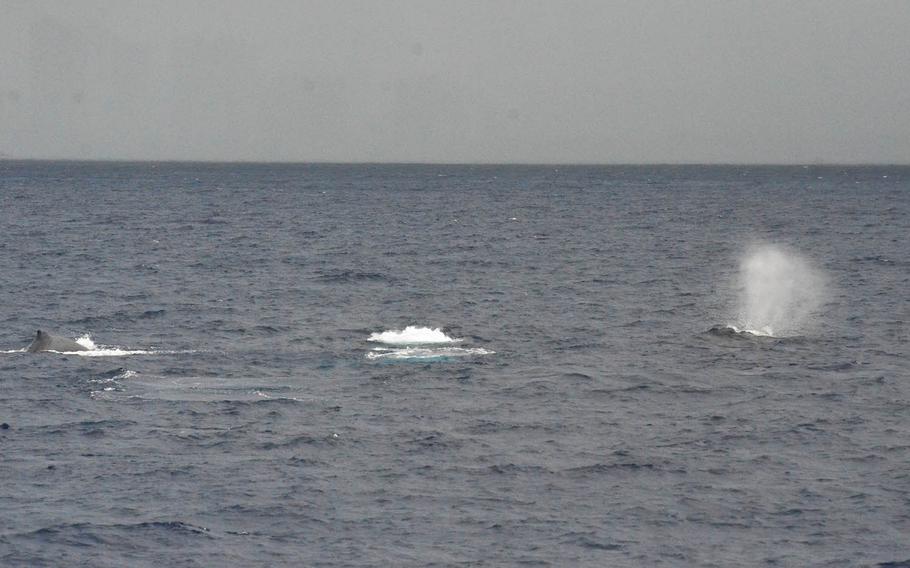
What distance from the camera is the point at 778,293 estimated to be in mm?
103188

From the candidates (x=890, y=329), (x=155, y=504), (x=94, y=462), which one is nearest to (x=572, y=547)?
(x=155, y=504)

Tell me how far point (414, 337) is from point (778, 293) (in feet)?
136

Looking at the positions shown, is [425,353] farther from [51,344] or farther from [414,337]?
[51,344]

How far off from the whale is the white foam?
55.2 feet

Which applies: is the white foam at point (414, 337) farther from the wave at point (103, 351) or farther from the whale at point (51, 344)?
the whale at point (51, 344)

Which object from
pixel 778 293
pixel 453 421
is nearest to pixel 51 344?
pixel 453 421

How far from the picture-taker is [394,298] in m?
96.7

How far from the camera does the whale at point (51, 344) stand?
69.0m

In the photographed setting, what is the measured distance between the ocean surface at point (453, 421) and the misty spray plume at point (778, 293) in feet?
1.99

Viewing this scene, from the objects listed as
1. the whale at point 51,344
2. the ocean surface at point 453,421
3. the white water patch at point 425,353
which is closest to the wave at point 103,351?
the whale at point 51,344

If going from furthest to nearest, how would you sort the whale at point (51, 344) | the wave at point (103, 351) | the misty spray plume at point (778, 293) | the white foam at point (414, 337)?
the misty spray plume at point (778, 293)
the white foam at point (414, 337)
the whale at point (51, 344)
the wave at point (103, 351)

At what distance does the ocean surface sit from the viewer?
130 feet

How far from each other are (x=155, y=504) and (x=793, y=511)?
70.7 ft

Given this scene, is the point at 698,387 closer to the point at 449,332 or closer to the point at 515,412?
the point at 515,412
